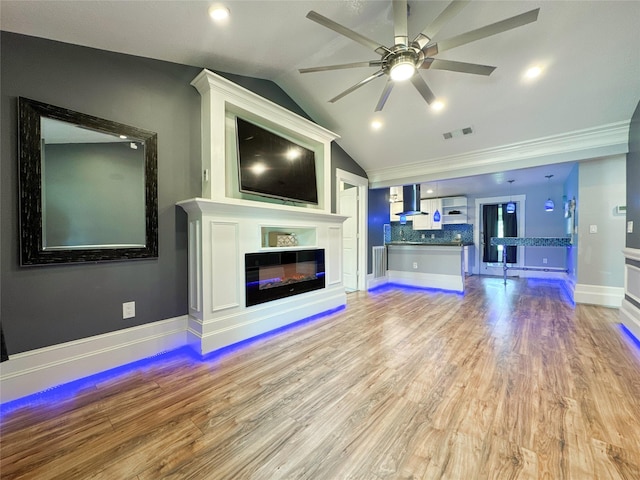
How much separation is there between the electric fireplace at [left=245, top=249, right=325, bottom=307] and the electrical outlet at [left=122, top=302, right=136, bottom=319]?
980 millimetres

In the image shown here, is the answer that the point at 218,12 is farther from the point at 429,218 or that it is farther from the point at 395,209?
the point at 429,218

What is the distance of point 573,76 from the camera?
2725 mm

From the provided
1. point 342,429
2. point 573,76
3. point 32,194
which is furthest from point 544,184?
point 32,194

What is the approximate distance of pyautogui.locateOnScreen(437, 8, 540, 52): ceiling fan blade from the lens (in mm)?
1519

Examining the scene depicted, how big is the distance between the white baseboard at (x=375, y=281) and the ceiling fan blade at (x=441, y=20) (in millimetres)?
3967

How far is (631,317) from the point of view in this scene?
110 inches

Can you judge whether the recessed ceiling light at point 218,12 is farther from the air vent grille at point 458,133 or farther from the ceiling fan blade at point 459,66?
the air vent grille at point 458,133

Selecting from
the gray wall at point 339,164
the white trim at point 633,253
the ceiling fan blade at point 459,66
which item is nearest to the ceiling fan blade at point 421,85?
the ceiling fan blade at point 459,66

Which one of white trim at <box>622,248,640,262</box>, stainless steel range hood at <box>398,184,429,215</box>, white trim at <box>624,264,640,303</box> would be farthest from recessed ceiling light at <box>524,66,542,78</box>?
stainless steel range hood at <box>398,184,429,215</box>

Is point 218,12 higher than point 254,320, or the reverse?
point 218,12

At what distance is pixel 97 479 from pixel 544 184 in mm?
8813

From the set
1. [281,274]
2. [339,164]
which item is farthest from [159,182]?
[339,164]

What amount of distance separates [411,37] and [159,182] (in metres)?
2.83

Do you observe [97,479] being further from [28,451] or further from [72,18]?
[72,18]
